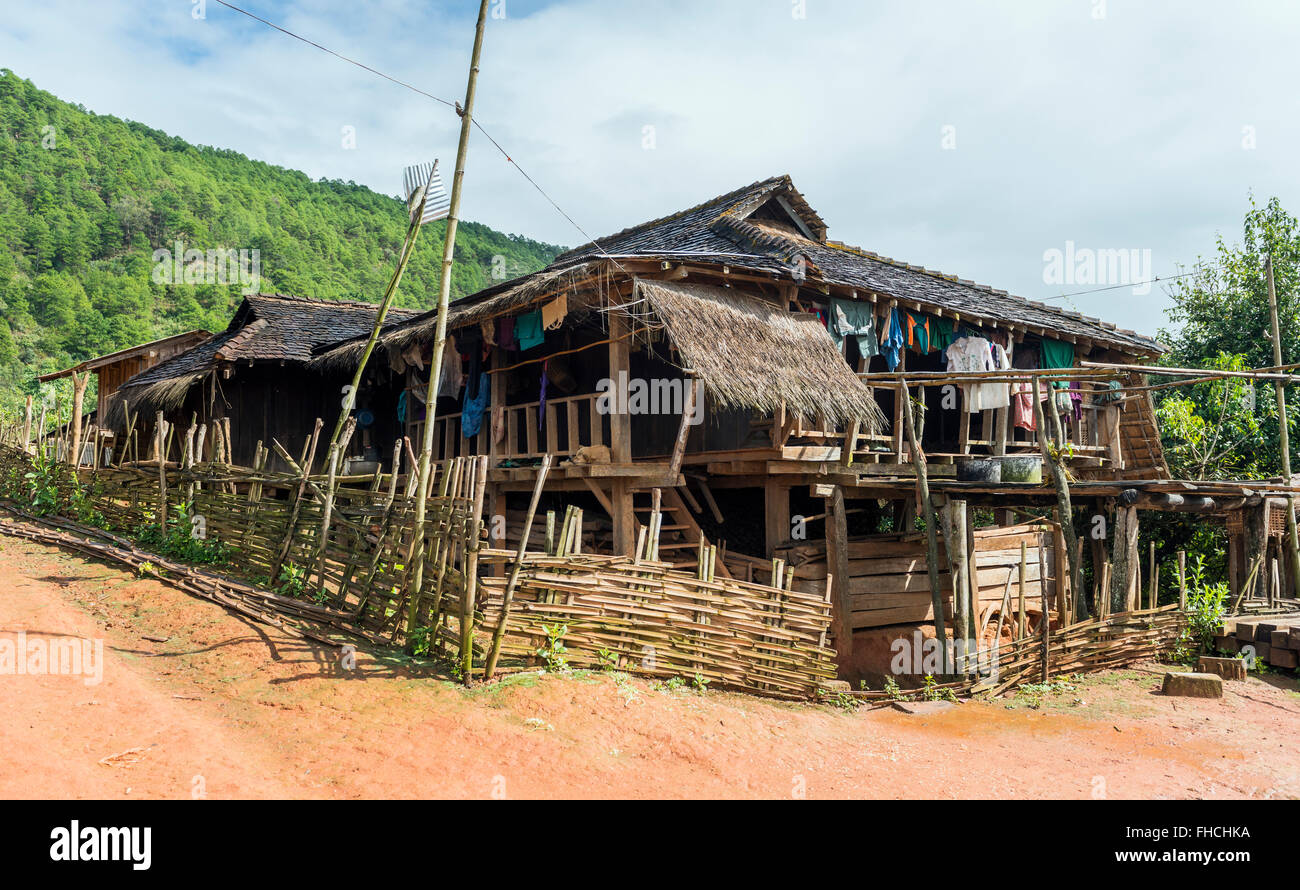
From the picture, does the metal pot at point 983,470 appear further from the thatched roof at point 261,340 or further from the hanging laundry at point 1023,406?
the thatched roof at point 261,340

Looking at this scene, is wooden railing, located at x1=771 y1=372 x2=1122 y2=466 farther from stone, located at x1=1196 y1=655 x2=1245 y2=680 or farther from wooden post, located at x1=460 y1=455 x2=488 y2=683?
wooden post, located at x1=460 y1=455 x2=488 y2=683

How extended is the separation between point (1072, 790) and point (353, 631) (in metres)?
5.61

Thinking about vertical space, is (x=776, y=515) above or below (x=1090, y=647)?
above

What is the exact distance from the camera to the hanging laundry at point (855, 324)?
10570mm

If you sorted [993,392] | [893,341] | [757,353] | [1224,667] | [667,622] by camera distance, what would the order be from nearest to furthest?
[667,622], [1224,667], [757,353], [893,341], [993,392]

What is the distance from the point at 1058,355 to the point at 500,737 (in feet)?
38.6

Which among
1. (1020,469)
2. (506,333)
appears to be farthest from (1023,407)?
(506,333)

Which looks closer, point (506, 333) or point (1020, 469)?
point (1020, 469)

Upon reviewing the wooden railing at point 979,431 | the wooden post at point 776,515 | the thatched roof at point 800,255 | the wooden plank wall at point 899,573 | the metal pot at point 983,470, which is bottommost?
the wooden plank wall at point 899,573

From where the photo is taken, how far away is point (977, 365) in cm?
1155

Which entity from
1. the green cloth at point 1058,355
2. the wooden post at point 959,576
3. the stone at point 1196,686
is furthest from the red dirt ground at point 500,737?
the green cloth at point 1058,355

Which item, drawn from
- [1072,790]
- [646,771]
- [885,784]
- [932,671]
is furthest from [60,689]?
[932,671]

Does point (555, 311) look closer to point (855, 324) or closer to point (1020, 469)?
point (855, 324)

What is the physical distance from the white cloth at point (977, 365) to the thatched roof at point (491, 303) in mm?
5847
